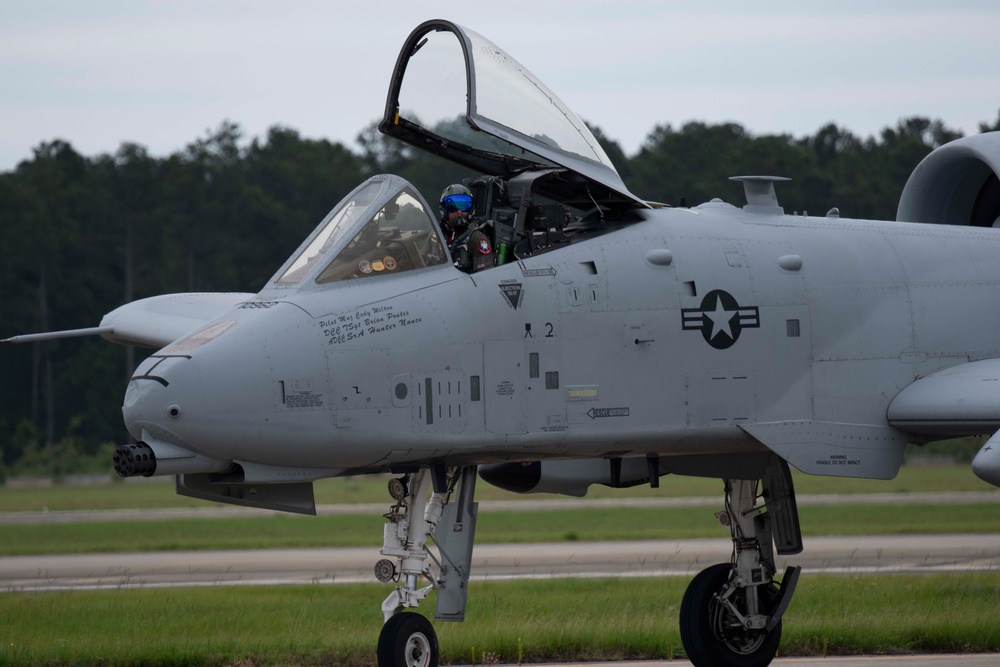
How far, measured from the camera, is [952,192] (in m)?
13.7

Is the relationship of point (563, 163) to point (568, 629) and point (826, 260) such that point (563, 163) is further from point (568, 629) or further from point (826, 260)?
point (568, 629)

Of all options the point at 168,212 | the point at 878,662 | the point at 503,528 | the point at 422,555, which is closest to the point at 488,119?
the point at 422,555

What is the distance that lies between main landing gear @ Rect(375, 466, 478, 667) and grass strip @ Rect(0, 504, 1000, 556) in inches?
776

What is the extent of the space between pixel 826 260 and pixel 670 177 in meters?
69.6

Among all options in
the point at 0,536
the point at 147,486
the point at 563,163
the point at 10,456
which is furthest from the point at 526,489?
the point at 10,456

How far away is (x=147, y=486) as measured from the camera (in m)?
60.3

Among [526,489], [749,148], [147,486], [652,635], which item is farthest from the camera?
[749,148]

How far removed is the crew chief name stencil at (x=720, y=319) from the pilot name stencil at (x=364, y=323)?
2.18m

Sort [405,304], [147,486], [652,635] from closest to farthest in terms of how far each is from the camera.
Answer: [405,304] < [652,635] < [147,486]

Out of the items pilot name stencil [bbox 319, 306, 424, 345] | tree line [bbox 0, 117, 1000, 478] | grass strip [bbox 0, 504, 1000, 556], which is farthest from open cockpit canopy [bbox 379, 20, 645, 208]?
tree line [bbox 0, 117, 1000, 478]

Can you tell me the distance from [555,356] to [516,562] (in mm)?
15073

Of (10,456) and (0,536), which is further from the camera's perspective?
(10,456)

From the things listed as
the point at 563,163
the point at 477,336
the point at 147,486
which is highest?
the point at 563,163

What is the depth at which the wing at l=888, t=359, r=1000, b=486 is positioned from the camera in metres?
10.6
